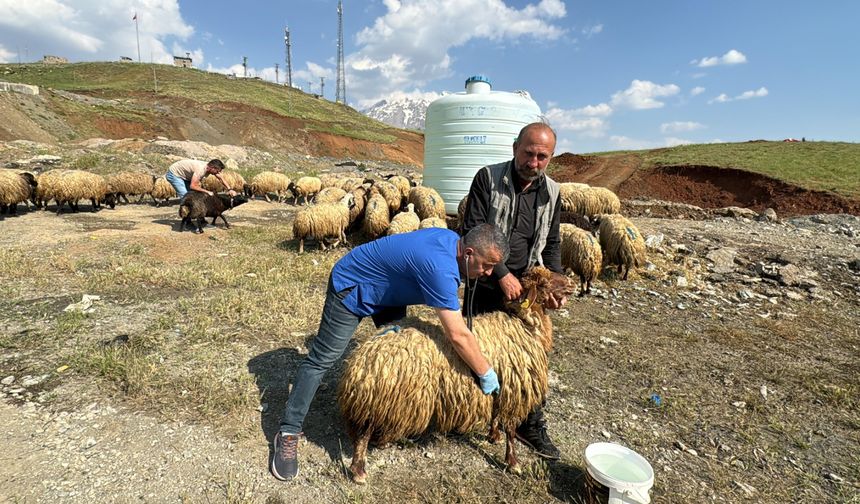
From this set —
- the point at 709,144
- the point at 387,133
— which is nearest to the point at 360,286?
the point at 709,144

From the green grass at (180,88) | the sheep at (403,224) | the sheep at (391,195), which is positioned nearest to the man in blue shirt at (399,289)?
the sheep at (403,224)

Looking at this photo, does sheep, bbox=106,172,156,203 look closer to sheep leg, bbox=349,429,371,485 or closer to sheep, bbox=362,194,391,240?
sheep, bbox=362,194,391,240

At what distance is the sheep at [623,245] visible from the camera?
8023 millimetres

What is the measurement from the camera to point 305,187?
17.2 meters

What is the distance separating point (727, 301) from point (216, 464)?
806 cm

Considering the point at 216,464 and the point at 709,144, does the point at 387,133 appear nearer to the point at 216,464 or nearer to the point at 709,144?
the point at 709,144

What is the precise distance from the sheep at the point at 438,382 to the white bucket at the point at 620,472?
544mm

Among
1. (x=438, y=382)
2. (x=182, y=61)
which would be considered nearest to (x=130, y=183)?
(x=438, y=382)

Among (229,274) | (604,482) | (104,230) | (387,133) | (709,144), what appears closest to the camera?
(604,482)

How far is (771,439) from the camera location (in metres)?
3.52

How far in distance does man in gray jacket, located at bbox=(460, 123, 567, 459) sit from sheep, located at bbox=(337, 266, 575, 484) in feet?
0.73

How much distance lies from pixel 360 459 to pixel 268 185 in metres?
16.6

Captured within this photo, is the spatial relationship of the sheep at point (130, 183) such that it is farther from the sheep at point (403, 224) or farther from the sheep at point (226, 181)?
the sheep at point (403, 224)

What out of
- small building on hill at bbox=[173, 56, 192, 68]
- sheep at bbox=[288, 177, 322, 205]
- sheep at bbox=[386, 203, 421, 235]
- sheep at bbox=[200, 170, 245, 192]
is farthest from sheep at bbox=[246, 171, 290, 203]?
small building on hill at bbox=[173, 56, 192, 68]
